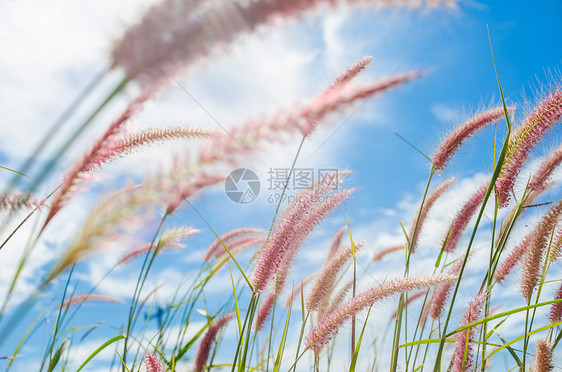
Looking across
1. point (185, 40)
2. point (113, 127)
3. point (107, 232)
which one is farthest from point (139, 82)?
point (107, 232)

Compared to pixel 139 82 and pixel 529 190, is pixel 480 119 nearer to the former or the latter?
pixel 529 190

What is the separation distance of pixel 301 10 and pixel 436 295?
247 centimetres

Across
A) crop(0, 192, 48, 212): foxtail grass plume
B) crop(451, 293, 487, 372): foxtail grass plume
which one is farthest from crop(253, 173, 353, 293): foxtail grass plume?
crop(0, 192, 48, 212): foxtail grass plume

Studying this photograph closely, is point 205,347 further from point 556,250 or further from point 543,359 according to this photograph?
point 556,250

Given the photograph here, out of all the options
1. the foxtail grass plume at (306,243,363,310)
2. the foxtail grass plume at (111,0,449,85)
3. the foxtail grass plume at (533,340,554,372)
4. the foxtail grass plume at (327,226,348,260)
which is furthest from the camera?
the foxtail grass plume at (327,226,348,260)

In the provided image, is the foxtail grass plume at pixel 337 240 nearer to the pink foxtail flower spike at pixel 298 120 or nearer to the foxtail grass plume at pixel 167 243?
the foxtail grass plume at pixel 167 243

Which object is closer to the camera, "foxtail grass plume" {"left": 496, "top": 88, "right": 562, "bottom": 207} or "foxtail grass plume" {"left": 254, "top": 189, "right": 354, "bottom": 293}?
"foxtail grass plume" {"left": 254, "top": 189, "right": 354, "bottom": 293}

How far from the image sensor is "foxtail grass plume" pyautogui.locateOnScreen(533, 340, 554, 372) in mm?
1941

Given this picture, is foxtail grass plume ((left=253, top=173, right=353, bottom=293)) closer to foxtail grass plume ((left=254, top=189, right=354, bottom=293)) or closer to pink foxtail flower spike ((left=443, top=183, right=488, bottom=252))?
foxtail grass plume ((left=254, top=189, right=354, bottom=293))

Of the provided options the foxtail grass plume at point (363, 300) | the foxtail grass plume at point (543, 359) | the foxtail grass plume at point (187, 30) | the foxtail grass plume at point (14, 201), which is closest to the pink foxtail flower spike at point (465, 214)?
the foxtail grass plume at point (543, 359)

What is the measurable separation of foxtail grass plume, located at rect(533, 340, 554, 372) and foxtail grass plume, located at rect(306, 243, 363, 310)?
102cm

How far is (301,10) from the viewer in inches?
28.6

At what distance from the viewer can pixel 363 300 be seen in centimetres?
167

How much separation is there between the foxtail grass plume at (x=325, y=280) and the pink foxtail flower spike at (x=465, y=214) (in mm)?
585
